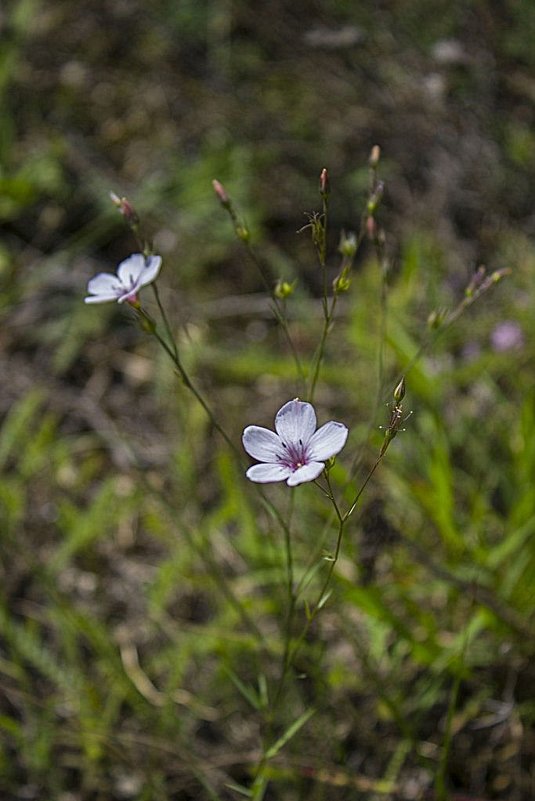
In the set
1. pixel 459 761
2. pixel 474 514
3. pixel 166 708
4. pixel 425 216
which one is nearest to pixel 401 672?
pixel 459 761

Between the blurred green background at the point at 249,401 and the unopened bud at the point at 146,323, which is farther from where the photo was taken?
the blurred green background at the point at 249,401

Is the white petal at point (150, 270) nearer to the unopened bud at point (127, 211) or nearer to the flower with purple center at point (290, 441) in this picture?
the unopened bud at point (127, 211)

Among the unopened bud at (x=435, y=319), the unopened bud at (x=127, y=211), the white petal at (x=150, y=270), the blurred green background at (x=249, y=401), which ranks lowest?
the blurred green background at (x=249, y=401)

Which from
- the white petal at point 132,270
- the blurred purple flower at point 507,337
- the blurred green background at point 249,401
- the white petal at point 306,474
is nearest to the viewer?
the white petal at point 306,474

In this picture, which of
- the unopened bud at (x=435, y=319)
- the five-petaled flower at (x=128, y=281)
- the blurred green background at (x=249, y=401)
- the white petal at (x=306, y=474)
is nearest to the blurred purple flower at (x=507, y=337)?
the blurred green background at (x=249, y=401)

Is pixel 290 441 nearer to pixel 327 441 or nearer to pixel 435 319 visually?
pixel 327 441

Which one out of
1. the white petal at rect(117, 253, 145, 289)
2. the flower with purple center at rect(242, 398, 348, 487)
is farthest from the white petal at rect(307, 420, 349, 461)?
the white petal at rect(117, 253, 145, 289)

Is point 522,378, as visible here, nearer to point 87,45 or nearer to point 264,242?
point 264,242
